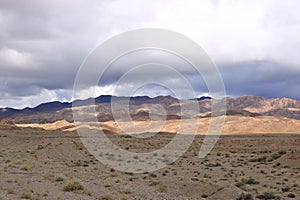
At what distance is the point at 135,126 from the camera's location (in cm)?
18425

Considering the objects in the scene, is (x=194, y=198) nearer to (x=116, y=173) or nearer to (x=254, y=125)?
(x=116, y=173)

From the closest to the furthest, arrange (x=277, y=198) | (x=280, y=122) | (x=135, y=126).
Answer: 1. (x=277, y=198)
2. (x=280, y=122)
3. (x=135, y=126)

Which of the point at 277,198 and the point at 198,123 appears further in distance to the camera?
the point at 198,123

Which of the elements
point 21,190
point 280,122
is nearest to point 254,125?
point 280,122

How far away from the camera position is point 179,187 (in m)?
24.6

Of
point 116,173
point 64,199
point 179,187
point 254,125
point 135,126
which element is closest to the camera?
point 64,199

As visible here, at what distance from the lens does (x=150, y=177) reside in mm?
29203

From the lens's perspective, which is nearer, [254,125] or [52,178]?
[52,178]

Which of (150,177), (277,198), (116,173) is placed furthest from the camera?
(116,173)

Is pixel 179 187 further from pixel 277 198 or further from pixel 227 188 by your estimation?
pixel 277 198

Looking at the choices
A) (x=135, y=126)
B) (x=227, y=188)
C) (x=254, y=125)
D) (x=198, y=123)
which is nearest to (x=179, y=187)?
(x=227, y=188)

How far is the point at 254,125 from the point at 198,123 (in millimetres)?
24619

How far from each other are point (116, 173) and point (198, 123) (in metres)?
143

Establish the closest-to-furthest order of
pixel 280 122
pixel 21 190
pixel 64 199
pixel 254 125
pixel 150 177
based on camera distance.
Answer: pixel 64 199, pixel 21 190, pixel 150 177, pixel 254 125, pixel 280 122
